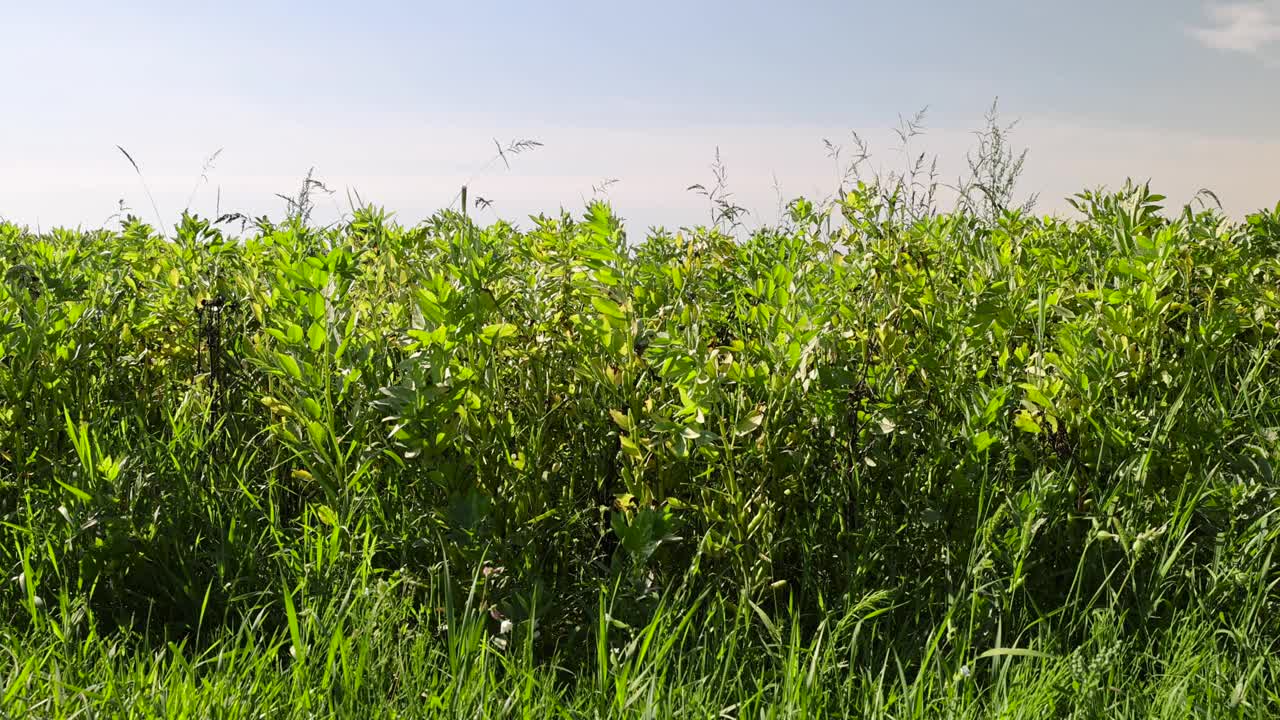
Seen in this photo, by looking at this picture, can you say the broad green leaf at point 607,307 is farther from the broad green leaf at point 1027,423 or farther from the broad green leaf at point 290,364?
the broad green leaf at point 1027,423

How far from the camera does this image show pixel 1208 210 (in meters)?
4.07

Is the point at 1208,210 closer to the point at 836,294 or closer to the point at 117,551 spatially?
the point at 836,294

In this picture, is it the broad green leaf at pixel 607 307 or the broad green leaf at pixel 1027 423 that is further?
the broad green leaf at pixel 1027 423

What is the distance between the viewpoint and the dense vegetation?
2.29 metres

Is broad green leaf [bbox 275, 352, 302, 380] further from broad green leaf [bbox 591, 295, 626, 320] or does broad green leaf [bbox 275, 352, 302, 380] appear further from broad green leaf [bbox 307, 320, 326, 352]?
broad green leaf [bbox 591, 295, 626, 320]

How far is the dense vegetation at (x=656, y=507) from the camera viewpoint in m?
2.29

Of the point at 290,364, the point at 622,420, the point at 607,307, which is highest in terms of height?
the point at 607,307

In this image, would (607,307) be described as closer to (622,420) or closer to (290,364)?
(622,420)

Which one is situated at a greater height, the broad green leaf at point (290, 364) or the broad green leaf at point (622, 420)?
the broad green leaf at point (290, 364)

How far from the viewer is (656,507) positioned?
2547mm

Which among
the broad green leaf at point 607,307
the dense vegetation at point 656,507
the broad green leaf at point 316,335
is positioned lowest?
the dense vegetation at point 656,507

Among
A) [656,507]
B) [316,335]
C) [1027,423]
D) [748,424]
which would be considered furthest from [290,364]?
[1027,423]

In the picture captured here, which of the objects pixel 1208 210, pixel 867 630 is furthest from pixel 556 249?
pixel 1208 210

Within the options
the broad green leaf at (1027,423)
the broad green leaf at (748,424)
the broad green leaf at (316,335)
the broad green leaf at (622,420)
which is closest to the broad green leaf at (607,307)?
the broad green leaf at (622,420)
